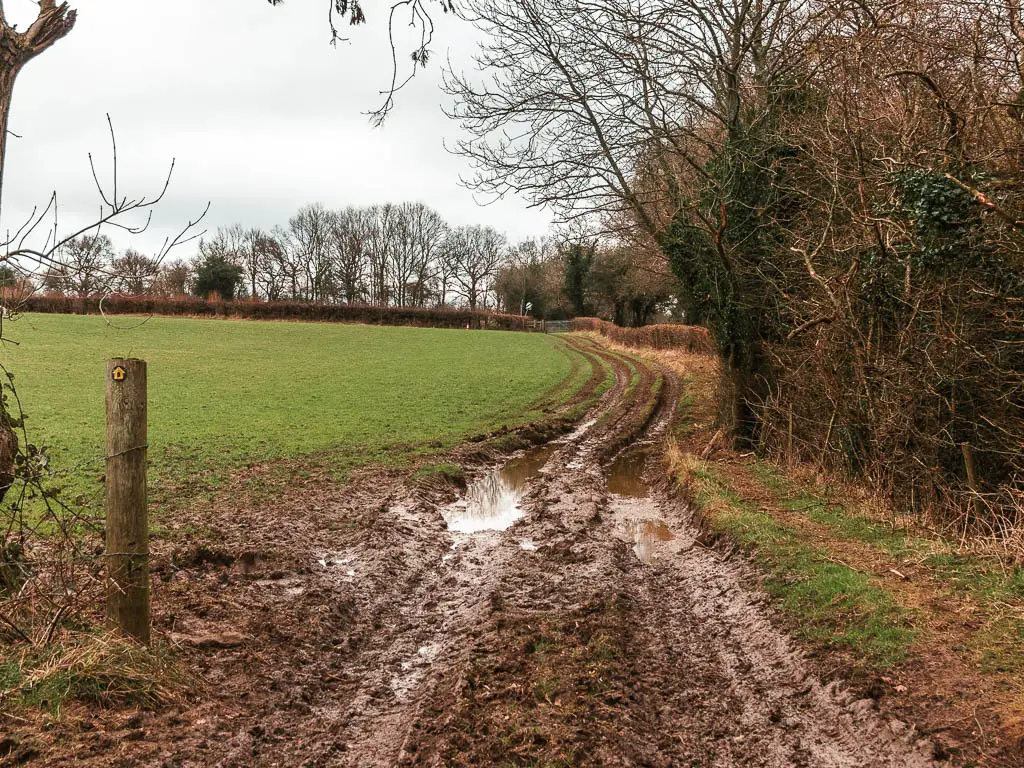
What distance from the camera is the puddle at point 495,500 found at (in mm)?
9938

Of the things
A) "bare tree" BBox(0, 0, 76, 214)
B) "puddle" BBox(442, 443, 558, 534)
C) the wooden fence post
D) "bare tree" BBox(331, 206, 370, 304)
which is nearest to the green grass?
"puddle" BBox(442, 443, 558, 534)

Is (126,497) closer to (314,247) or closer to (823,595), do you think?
(823,595)

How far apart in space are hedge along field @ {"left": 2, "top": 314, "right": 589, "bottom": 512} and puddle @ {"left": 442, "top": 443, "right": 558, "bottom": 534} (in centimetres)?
199

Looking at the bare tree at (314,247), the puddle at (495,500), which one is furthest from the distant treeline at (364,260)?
the puddle at (495,500)

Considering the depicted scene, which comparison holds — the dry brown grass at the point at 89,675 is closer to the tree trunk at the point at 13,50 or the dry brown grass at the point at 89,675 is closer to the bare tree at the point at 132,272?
the tree trunk at the point at 13,50

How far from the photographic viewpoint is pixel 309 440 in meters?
14.6

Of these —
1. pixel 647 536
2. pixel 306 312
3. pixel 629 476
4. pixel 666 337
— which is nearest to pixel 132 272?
pixel 647 536

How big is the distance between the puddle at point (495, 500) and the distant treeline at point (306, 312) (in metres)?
40.5

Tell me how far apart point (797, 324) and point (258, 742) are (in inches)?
426

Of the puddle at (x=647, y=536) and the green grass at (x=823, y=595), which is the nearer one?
the green grass at (x=823, y=595)

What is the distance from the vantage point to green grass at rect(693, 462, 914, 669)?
517 centimetres

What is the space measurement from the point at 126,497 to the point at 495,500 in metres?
7.37

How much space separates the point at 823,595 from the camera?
241 inches

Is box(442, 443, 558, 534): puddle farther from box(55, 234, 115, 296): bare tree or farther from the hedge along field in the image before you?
box(55, 234, 115, 296): bare tree
